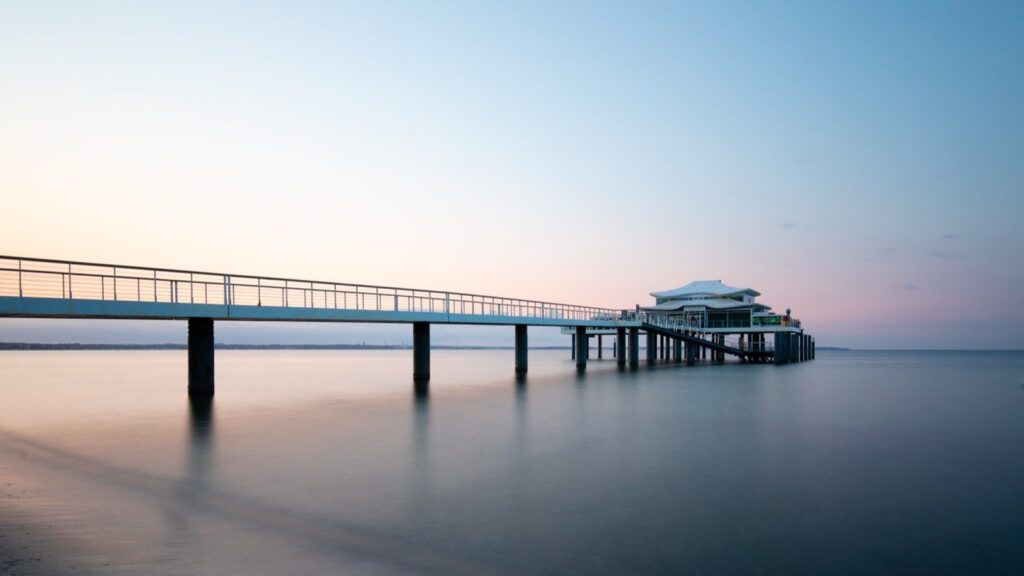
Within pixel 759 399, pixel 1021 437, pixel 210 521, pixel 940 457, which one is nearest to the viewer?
pixel 210 521

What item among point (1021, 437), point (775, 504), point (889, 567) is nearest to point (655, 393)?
point (1021, 437)

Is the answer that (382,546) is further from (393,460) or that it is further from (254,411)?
(254,411)

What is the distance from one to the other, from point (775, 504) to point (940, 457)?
6.65 metres

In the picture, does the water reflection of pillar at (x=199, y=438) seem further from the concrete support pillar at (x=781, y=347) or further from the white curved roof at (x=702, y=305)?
the concrete support pillar at (x=781, y=347)

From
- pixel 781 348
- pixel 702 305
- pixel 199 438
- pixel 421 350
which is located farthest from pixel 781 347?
pixel 199 438

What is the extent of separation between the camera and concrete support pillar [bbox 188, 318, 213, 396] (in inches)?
878

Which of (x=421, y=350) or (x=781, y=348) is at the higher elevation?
(x=421, y=350)

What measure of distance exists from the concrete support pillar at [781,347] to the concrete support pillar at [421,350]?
3748cm

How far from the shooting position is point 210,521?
25.8ft

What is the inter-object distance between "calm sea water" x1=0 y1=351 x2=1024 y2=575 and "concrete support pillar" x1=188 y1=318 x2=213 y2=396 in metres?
2.96

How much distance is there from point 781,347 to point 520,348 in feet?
96.6

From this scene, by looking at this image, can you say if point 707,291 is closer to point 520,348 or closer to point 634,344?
point 634,344

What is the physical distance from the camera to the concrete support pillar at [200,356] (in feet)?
73.2

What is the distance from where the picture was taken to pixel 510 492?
31.7 ft
